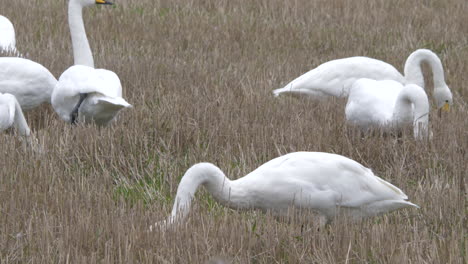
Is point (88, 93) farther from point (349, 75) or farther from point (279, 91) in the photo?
point (349, 75)

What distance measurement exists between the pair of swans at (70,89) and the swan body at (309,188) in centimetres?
190

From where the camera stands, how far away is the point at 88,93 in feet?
20.6

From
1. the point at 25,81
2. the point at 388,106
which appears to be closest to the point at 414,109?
the point at 388,106

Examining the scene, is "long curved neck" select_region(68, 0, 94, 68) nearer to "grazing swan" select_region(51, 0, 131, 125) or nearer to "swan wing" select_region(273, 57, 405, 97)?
"grazing swan" select_region(51, 0, 131, 125)

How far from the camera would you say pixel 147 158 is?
5.45 m

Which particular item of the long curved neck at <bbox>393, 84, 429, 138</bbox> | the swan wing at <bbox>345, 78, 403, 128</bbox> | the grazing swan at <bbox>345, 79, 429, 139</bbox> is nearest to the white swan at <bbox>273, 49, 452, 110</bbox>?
the grazing swan at <bbox>345, 79, 429, 139</bbox>

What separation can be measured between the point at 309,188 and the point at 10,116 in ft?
8.21

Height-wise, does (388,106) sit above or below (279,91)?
above

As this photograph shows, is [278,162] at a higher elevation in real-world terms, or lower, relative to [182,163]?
higher

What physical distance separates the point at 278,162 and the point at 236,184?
0.80ft

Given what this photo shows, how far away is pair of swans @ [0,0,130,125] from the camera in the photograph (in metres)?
6.20

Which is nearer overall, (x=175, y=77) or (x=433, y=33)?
(x=175, y=77)

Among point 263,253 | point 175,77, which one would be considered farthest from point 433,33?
point 263,253

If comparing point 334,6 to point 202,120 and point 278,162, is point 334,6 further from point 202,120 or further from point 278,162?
point 278,162
